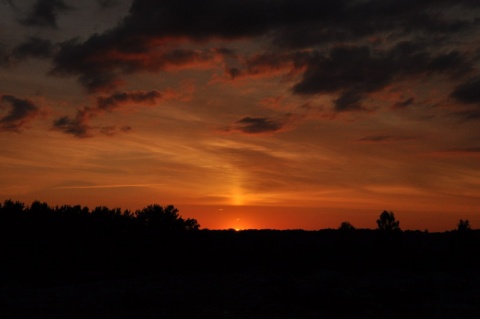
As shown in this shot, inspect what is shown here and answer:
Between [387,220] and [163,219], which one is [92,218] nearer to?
[163,219]

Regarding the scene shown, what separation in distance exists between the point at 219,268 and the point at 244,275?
5.05 m

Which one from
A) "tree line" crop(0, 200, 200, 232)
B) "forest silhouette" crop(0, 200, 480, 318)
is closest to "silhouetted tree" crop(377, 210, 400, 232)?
"forest silhouette" crop(0, 200, 480, 318)

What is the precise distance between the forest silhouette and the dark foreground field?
0.06 m

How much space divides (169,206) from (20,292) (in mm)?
18589

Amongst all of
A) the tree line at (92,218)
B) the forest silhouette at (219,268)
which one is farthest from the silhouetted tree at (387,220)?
the tree line at (92,218)

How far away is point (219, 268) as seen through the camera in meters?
35.6

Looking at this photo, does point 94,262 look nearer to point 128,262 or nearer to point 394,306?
point 128,262

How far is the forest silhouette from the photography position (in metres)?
21.3

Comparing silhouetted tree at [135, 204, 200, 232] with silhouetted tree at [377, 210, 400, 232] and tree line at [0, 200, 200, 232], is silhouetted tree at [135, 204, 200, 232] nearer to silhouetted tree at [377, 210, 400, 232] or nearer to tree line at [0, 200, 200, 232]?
tree line at [0, 200, 200, 232]

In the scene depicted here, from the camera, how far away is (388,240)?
133 feet

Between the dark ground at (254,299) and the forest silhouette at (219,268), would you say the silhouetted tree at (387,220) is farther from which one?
the dark ground at (254,299)

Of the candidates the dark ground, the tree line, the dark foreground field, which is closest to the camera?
the dark ground

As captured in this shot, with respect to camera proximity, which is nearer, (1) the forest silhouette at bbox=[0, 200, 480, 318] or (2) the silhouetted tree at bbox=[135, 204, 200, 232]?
(1) the forest silhouette at bbox=[0, 200, 480, 318]

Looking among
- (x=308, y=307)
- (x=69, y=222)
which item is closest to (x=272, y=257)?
(x=69, y=222)
